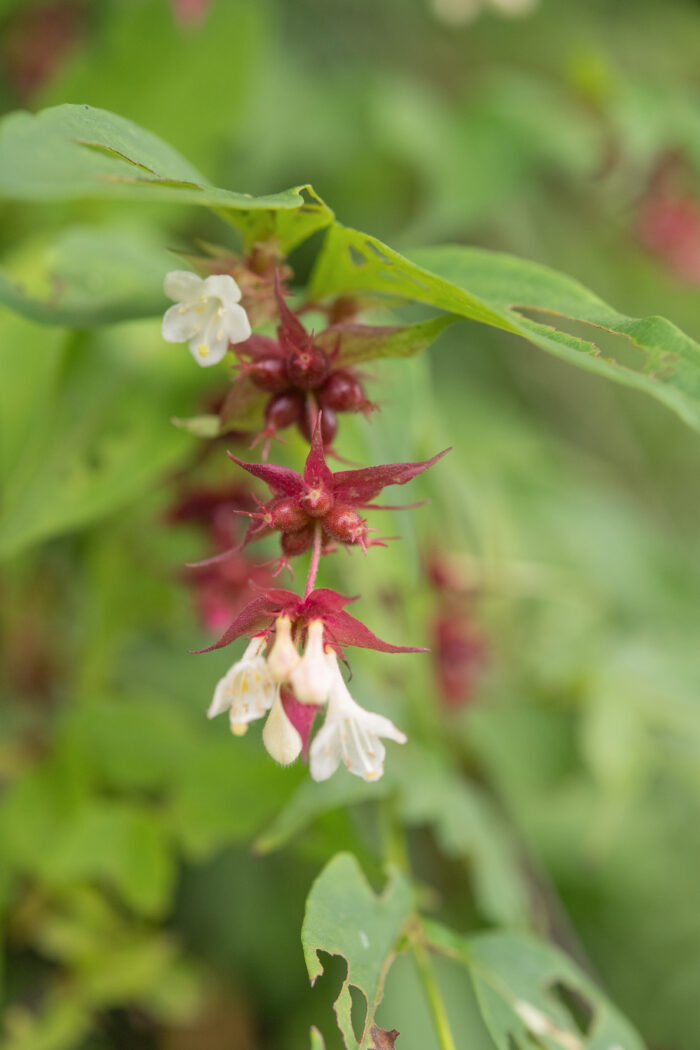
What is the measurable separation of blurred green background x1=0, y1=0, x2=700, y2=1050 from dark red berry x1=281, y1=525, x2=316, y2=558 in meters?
0.17

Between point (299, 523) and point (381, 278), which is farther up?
point (381, 278)

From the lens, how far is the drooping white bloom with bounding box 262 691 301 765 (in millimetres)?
537

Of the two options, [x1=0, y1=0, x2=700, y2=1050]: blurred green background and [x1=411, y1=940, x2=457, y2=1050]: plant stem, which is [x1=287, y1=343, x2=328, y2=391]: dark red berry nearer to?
[x1=0, y1=0, x2=700, y2=1050]: blurred green background

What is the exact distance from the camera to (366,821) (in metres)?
1.12

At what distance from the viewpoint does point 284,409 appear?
2.04ft

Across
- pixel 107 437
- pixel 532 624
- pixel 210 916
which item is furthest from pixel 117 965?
pixel 532 624

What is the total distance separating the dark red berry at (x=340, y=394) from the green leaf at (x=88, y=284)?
205 mm

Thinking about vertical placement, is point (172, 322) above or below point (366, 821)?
above

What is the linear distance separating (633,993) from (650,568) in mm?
724

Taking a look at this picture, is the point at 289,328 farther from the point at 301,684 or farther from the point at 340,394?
the point at 301,684

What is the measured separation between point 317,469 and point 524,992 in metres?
0.49

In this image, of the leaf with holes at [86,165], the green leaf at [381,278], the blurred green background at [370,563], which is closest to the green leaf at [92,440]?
the blurred green background at [370,563]

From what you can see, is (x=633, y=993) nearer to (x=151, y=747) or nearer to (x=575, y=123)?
(x=151, y=747)

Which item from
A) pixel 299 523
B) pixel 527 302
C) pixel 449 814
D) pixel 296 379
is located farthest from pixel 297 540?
pixel 449 814
